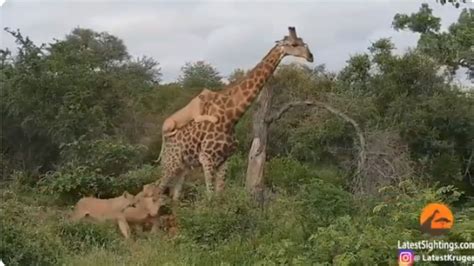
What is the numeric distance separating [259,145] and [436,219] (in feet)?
10.1

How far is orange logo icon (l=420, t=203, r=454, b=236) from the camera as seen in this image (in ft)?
16.2

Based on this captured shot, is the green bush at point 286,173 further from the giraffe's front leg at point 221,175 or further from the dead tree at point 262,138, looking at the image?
the giraffe's front leg at point 221,175

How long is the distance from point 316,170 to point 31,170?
3487 mm

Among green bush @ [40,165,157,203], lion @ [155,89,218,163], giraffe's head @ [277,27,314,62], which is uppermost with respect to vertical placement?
giraffe's head @ [277,27,314,62]

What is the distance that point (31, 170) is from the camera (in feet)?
28.7

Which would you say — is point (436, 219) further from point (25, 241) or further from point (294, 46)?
point (294, 46)

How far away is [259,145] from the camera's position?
7.84m

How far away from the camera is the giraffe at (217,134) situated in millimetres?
7361

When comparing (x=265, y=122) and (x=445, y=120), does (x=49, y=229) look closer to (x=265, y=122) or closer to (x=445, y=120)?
(x=265, y=122)

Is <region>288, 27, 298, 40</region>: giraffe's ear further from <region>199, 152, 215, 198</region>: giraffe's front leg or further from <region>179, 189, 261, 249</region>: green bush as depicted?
<region>179, 189, 261, 249</region>: green bush

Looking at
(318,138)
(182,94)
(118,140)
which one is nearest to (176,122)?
(118,140)

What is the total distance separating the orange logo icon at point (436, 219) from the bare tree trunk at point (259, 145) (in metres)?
2.65

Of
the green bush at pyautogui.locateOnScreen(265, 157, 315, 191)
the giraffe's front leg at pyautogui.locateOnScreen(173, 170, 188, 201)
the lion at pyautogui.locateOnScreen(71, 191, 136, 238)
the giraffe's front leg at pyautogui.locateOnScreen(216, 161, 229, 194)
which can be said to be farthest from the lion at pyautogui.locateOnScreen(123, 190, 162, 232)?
the green bush at pyautogui.locateOnScreen(265, 157, 315, 191)

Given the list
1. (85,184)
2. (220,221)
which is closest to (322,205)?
(220,221)
